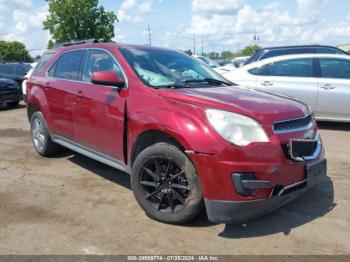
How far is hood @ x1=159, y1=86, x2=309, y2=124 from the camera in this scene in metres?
3.70

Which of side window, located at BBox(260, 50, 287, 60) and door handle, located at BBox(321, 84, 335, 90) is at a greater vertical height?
side window, located at BBox(260, 50, 287, 60)

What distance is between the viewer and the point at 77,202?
15.5 ft

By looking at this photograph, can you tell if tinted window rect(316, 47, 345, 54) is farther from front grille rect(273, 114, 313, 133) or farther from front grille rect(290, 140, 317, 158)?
front grille rect(290, 140, 317, 158)

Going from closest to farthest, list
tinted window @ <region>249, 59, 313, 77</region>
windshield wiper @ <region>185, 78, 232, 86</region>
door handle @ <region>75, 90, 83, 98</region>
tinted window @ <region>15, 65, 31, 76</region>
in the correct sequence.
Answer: windshield wiper @ <region>185, 78, 232, 86</region> → door handle @ <region>75, 90, 83, 98</region> → tinted window @ <region>249, 59, 313, 77</region> → tinted window @ <region>15, 65, 31, 76</region>

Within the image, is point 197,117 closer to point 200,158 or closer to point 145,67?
point 200,158

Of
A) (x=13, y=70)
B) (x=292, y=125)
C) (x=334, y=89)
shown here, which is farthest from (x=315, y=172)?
(x=13, y=70)

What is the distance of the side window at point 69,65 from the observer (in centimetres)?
557

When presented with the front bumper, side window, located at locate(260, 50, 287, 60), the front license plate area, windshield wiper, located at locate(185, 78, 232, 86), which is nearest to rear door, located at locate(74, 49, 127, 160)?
windshield wiper, located at locate(185, 78, 232, 86)

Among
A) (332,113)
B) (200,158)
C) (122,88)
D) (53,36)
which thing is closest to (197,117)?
(200,158)

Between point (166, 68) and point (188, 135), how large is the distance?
1.38 m

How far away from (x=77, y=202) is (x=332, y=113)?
5.75 meters

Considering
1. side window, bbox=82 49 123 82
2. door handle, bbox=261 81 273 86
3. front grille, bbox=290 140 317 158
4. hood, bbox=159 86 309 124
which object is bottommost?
front grille, bbox=290 140 317 158

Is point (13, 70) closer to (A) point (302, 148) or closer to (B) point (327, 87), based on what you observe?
(B) point (327, 87)

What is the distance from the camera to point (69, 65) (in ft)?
19.0
